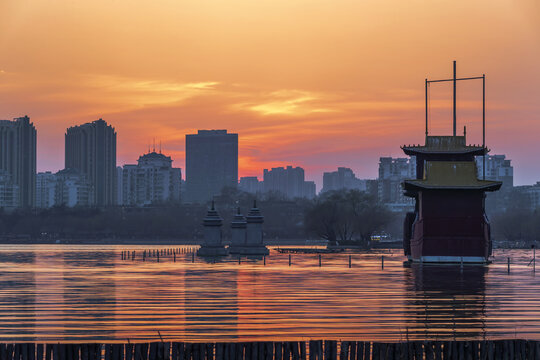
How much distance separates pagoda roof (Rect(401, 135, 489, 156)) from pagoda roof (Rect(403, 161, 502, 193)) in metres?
2.92

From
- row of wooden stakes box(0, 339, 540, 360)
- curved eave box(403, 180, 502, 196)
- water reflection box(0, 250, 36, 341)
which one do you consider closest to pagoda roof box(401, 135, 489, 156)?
curved eave box(403, 180, 502, 196)

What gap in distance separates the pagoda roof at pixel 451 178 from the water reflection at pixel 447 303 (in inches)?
450

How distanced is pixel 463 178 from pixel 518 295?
36641 mm

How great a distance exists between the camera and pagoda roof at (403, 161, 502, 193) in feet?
279

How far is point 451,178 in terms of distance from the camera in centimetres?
8612

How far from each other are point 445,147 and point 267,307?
52.3m

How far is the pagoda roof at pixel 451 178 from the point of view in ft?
279

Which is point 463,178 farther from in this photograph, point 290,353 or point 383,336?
point 290,353

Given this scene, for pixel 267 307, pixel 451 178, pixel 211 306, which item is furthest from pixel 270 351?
pixel 451 178

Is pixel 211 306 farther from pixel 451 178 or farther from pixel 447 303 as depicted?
pixel 451 178

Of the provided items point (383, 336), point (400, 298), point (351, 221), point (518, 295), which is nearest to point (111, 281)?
point (400, 298)

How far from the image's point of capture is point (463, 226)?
8525cm

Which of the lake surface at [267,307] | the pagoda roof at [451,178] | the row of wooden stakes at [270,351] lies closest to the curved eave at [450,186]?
the pagoda roof at [451,178]

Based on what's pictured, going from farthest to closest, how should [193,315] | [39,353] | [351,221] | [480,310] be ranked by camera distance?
[351,221] → [480,310] → [193,315] → [39,353]
